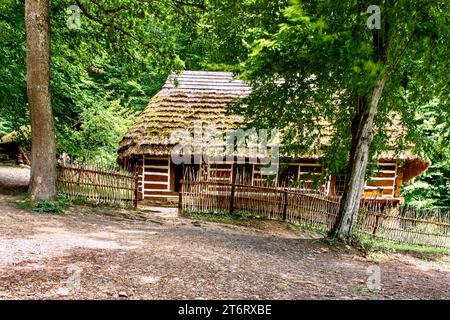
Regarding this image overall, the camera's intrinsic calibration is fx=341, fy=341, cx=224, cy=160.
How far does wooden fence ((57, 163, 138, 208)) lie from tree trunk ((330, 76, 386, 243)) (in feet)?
21.9

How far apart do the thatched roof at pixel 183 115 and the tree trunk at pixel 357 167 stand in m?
6.61

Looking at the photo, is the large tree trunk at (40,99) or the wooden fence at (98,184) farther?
the wooden fence at (98,184)

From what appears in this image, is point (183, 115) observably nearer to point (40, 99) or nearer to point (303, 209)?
point (303, 209)

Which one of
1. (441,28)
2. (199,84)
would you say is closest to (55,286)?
(441,28)

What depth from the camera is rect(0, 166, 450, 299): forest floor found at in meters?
3.49

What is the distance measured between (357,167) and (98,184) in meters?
7.56

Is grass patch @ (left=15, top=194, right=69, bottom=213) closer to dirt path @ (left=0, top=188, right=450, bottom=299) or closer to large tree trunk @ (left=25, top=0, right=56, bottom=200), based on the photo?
large tree trunk @ (left=25, top=0, right=56, bottom=200)

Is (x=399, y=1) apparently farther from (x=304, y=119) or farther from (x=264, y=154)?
(x=264, y=154)

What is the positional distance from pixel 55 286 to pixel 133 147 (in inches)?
459

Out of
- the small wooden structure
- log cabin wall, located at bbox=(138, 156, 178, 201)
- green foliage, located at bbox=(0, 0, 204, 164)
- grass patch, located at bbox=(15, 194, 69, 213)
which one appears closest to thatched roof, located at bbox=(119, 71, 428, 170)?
the small wooden structure

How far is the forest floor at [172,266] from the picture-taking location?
3488mm

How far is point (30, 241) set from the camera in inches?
201

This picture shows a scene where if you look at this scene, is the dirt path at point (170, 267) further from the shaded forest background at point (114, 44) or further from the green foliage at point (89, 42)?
the green foliage at point (89, 42)

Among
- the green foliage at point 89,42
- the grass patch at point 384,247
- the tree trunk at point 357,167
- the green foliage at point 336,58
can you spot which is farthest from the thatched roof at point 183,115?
the tree trunk at point 357,167
